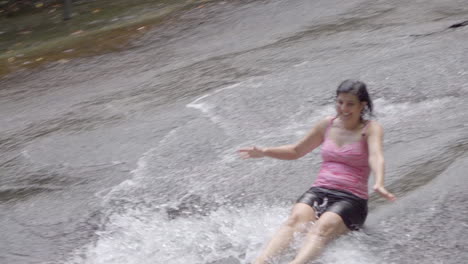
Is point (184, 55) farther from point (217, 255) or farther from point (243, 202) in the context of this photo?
point (217, 255)

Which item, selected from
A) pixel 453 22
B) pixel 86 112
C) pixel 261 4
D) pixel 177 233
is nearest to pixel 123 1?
pixel 261 4

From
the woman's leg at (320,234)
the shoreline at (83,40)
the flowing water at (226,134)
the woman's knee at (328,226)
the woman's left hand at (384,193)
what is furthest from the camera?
the shoreline at (83,40)

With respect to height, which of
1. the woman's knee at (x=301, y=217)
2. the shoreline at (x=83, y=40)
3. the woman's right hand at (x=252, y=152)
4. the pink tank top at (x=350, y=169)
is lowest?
the shoreline at (x=83, y=40)

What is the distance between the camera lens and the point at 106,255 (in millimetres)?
6344

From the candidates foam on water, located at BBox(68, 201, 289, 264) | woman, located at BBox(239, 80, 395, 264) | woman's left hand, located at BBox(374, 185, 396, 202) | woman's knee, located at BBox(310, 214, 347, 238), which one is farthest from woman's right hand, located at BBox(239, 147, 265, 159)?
woman's left hand, located at BBox(374, 185, 396, 202)

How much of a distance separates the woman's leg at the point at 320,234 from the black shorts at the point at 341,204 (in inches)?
2.2

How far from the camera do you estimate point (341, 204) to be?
5.63 m

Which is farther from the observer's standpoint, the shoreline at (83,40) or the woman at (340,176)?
the shoreline at (83,40)

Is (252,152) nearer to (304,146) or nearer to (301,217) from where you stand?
(304,146)

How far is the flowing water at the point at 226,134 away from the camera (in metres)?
6.20

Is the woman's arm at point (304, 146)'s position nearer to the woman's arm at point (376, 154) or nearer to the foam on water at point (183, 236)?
the woman's arm at point (376, 154)

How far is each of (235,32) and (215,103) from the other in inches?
120

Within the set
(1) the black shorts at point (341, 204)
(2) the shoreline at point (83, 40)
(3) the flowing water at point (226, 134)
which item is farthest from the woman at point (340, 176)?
(2) the shoreline at point (83, 40)

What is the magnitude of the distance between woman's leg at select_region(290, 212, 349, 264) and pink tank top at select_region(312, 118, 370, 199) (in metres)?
0.28
